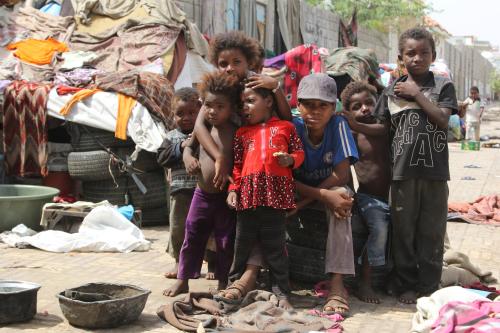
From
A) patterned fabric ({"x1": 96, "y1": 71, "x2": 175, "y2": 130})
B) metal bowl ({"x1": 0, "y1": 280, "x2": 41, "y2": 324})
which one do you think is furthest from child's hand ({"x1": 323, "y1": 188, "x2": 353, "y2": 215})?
patterned fabric ({"x1": 96, "y1": 71, "x2": 175, "y2": 130})

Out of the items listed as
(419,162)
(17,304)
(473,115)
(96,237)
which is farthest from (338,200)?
(473,115)

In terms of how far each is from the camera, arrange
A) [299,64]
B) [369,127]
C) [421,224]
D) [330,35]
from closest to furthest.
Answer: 1. [421,224]
2. [369,127]
3. [299,64]
4. [330,35]

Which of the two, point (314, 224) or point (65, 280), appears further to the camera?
point (65, 280)

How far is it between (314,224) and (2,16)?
A: 23.0 feet

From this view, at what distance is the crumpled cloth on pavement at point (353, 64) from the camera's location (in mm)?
10388

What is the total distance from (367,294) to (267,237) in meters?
0.85

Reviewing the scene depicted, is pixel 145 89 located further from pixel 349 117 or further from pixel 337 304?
pixel 337 304

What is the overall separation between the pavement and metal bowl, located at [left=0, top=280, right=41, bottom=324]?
49 mm

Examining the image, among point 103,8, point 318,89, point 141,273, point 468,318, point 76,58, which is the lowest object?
point 141,273

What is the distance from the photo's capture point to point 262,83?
14.1 ft

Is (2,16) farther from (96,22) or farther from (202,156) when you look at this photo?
(202,156)

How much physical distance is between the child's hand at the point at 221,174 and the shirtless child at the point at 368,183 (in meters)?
0.95

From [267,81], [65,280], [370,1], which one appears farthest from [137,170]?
[370,1]

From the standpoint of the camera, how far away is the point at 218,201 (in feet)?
15.2
